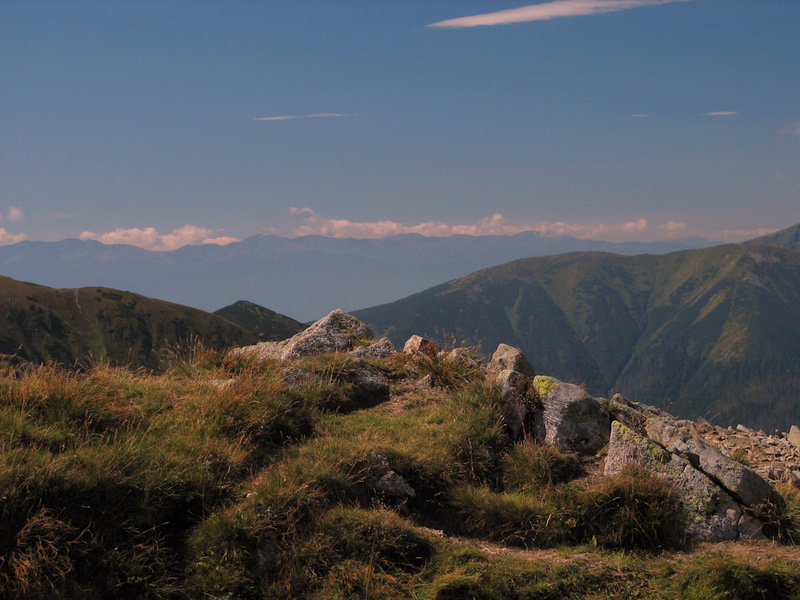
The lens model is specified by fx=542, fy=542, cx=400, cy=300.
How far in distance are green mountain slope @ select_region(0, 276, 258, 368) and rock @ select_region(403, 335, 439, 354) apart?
11501 cm

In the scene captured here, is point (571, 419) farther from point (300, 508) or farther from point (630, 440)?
point (300, 508)

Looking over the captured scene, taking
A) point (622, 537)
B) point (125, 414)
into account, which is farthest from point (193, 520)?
point (622, 537)

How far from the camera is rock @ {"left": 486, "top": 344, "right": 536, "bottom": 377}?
12812 mm

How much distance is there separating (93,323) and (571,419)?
15992 centimetres

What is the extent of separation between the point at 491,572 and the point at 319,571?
7.13 feet

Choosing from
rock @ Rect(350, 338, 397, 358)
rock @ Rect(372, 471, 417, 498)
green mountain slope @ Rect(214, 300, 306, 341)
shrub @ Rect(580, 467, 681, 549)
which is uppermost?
rock @ Rect(350, 338, 397, 358)

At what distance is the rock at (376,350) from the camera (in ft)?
47.7

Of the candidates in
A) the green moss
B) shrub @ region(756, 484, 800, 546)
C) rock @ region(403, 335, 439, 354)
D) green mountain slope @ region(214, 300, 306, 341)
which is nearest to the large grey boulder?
rock @ region(403, 335, 439, 354)

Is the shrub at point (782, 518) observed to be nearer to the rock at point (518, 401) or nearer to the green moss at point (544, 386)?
the rock at point (518, 401)

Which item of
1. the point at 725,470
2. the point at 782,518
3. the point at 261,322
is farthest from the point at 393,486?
the point at 261,322

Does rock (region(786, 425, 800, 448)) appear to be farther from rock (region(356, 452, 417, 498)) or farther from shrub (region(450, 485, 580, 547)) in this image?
rock (region(356, 452, 417, 498))

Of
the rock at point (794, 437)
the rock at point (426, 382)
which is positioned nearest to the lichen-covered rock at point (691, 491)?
the rock at point (426, 382)

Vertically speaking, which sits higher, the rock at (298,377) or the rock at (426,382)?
the rock at (298,377)

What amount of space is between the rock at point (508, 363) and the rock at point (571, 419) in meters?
1.65
